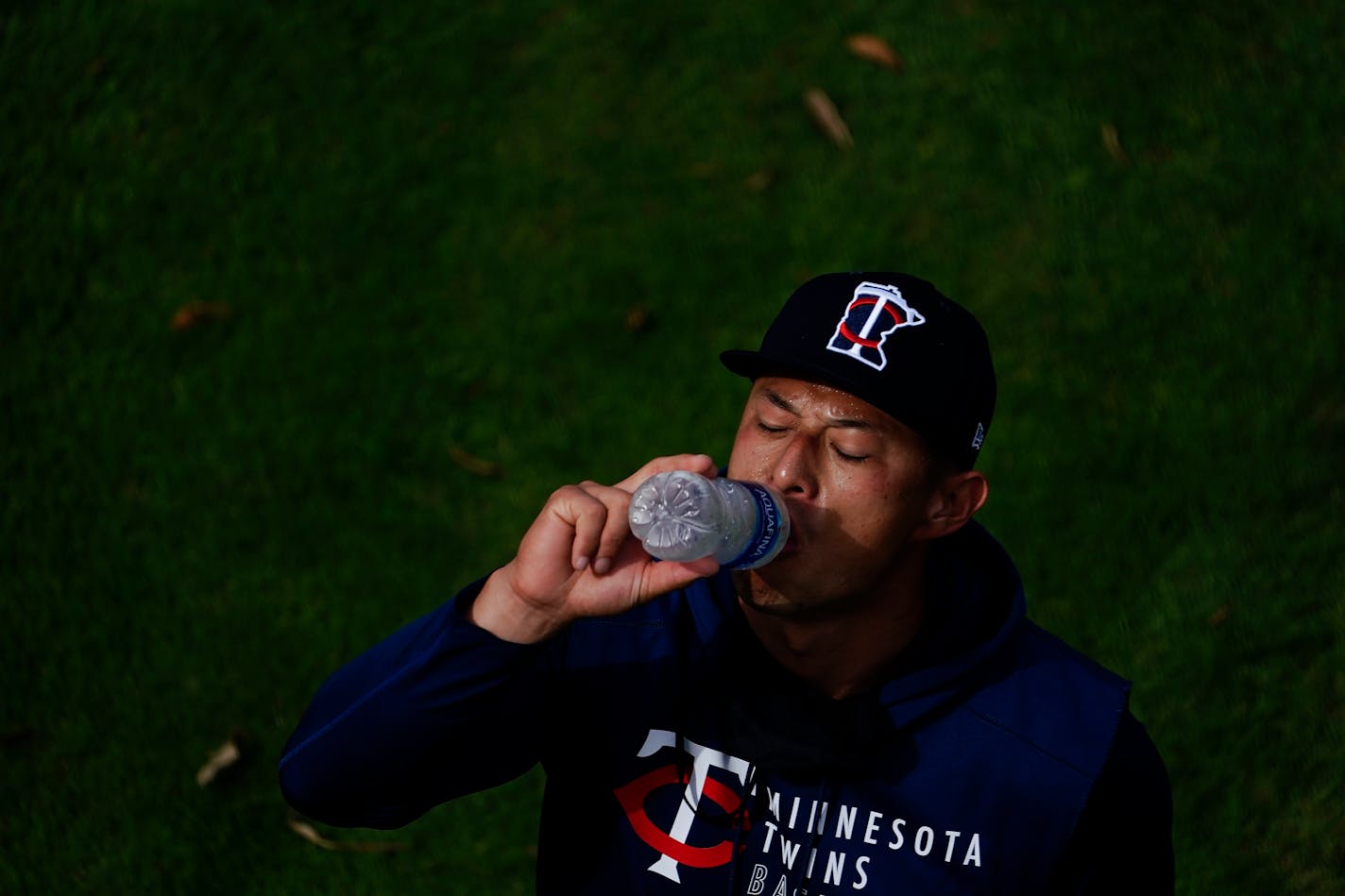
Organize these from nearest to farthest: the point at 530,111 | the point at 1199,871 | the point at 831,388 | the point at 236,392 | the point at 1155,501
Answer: the point at 831,388
the point at 1199,871
the point at 1155,501
the point at 236,392
the point at 530,111

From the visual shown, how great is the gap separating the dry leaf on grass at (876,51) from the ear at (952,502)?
3629 millimetres

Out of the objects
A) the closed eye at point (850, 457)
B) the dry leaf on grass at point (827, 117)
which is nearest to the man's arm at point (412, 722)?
the closed eye at point (850, 457)

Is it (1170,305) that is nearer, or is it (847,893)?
(847,893)

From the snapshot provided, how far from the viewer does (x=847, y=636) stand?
11.6 feet

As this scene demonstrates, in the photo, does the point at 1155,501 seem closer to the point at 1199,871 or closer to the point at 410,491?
the point at 1199,871

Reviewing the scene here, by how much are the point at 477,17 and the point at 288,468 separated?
2.47 m

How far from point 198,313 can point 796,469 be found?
3.88 metres

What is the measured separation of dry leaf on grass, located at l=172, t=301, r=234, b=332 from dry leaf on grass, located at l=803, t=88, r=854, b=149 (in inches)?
110

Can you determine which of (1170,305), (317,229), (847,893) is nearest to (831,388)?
(847,893)

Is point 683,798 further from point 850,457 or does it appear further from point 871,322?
point 871,322

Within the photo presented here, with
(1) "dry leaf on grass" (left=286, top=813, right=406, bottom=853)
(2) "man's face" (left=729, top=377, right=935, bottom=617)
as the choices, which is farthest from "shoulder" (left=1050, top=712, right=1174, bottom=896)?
(1) "dry leaf on grass" (left=286, top=813, right=406, bottom=853)

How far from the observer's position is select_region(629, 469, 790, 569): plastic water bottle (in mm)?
2998

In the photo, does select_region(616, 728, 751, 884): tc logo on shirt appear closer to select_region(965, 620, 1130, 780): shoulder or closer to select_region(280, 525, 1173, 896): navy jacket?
select_region(280, 525, 1173, 896): navy jacket

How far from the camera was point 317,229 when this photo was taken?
6.52 metres
